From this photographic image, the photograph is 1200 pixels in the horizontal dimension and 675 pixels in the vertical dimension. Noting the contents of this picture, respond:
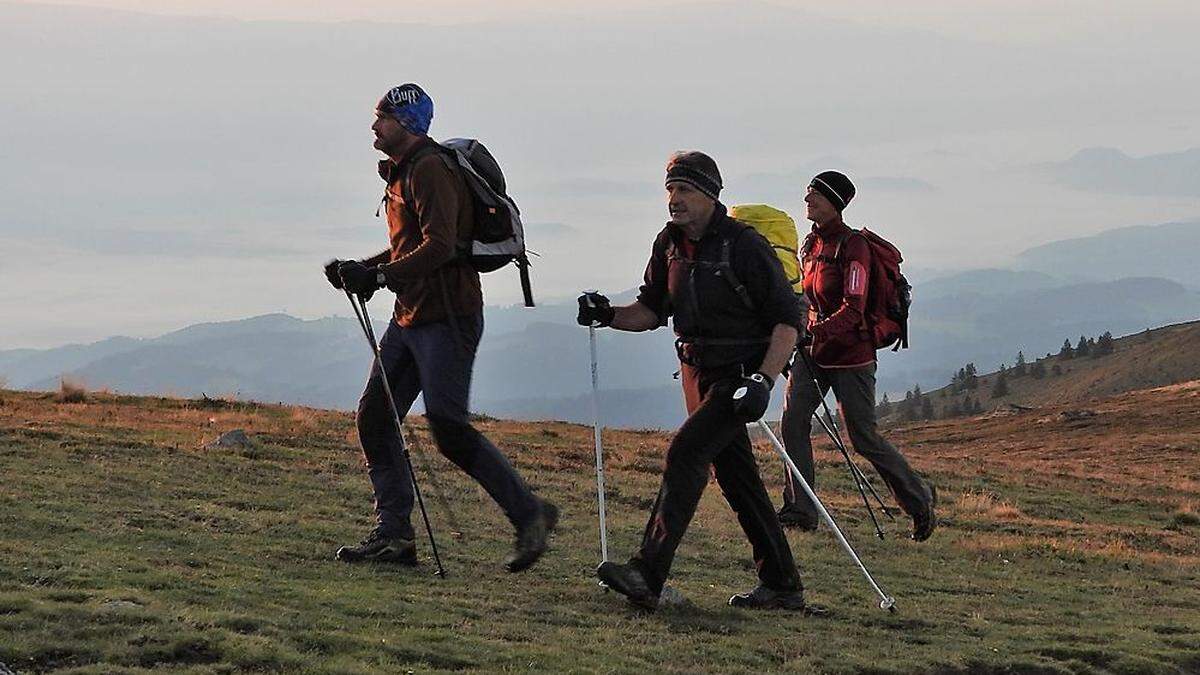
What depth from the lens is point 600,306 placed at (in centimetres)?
1019

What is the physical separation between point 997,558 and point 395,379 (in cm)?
689

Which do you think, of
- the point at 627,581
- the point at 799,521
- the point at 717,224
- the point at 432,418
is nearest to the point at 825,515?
the point at 627,581

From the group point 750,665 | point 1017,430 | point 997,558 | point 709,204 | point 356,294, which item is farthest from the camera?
point 1017,430

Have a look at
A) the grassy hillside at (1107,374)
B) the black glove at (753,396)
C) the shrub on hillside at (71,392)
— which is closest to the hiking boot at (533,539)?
the black glove at (753,396)

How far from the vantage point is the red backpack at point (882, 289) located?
13445mm

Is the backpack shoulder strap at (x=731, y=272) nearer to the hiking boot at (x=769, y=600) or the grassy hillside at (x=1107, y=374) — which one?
the hiking boot at (x=769, y=600)

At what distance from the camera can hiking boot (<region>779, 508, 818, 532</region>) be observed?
48.1ft

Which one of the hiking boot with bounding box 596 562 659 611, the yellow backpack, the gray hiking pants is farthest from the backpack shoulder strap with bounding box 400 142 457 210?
the yellow backpack

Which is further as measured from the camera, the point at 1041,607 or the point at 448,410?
the point at 1041,607

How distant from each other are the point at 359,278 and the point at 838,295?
4961 millimetres

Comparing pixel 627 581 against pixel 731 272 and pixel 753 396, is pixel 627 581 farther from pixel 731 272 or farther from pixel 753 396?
pixel 731 272

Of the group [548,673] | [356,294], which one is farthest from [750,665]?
[356,294]

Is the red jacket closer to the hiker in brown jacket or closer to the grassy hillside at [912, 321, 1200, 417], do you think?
the hiker in brown jacket

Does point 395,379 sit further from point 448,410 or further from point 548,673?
point 548,673
